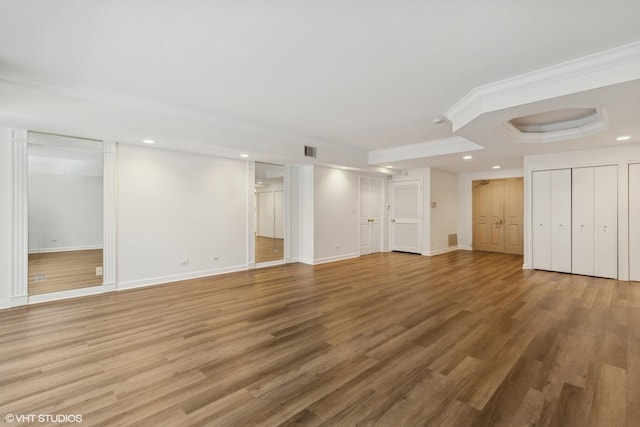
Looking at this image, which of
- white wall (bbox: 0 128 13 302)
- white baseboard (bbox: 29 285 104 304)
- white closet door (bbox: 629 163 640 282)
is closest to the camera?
white wall (bbox: 0 128 13 302)

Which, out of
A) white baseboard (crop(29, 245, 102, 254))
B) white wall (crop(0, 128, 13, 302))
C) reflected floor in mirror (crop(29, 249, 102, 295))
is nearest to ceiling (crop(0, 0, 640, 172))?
white wall (crop(0, 128, 13, 302))

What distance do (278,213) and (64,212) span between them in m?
4.20

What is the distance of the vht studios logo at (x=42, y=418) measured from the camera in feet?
6.04

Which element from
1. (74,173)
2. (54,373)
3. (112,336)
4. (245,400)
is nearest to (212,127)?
(74,173)

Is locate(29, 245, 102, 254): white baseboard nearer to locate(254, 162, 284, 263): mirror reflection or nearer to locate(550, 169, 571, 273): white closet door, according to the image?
locate(254, 162, 284, 263): mirror reflection

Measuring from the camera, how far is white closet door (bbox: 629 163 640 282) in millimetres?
5367

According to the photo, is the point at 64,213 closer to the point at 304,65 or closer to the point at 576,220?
the point at 304,65

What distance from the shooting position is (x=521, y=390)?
7.07ft

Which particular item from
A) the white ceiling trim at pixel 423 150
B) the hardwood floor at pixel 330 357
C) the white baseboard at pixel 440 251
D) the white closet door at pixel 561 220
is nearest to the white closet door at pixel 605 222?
the white closet door at pixel 561 220

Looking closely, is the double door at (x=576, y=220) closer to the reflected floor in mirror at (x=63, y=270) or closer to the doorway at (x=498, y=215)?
the doorway at (x=498, y=215)

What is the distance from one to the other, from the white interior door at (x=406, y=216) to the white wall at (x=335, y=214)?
A: 5.55 ft

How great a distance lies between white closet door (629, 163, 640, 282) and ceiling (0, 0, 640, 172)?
1147 millimetres

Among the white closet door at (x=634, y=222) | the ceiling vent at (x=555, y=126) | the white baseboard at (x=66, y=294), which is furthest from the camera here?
the white closet door at (x=634, y=222)

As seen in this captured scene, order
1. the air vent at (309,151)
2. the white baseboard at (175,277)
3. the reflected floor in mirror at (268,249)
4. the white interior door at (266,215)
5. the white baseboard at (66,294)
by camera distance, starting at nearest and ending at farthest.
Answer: the white baseboard at (66,294) < the white baseboard at (175,277) < the air vent at (309,151) < the reflected floor in mirror at (268,249) < the white interior door at (266,215)
